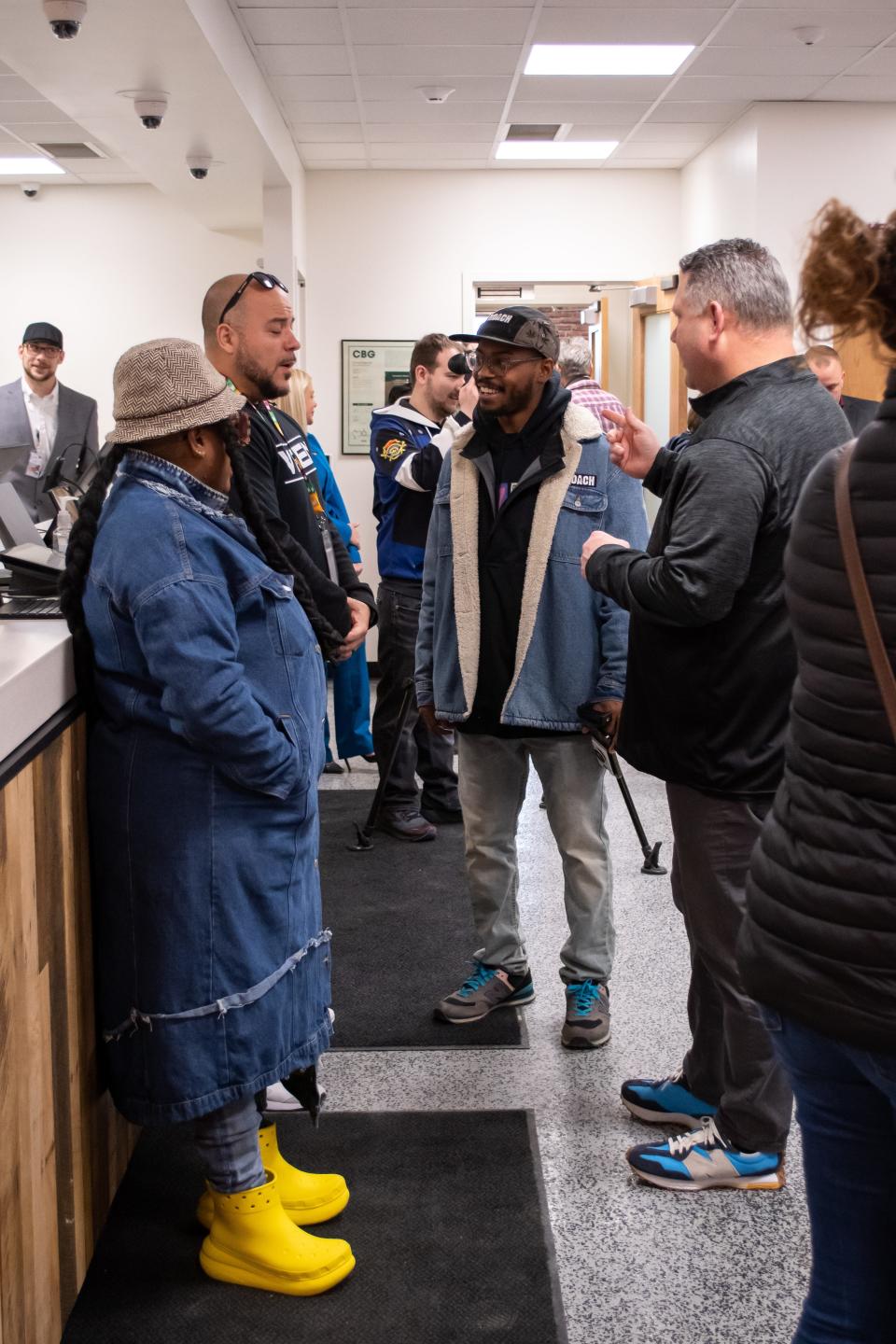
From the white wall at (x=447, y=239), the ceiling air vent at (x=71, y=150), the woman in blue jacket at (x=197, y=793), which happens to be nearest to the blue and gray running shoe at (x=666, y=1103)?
the woman in blue jacket at (x=197, y=793)

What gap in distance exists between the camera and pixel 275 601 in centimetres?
198

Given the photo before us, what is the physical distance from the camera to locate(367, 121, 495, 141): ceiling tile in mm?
7164

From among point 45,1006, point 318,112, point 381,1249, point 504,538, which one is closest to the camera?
point 45,1006

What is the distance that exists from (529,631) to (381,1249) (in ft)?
4.20

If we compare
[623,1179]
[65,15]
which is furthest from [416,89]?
[623,1179]

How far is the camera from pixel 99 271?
29.8 ft

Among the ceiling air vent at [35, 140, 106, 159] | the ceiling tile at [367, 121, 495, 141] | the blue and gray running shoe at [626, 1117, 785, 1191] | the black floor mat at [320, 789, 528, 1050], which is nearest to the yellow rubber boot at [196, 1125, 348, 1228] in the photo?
the blue and gray running shoe at [626, 1117, 785, 1191]

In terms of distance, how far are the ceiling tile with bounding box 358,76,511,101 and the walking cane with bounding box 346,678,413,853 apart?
344 cm

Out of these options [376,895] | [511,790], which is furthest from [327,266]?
[511,790]

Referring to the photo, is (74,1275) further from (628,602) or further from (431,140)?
(431,140)

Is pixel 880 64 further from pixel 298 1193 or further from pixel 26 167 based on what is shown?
pixel 298 1193

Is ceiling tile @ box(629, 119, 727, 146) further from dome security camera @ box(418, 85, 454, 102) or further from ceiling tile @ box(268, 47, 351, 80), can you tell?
ceiling tile @ box(268, 47, 351, 80)

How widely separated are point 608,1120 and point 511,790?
759 millimetres

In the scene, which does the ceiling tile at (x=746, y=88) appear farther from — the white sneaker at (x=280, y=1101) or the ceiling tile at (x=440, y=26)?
the white sneaker at (x=280, y=1101)
